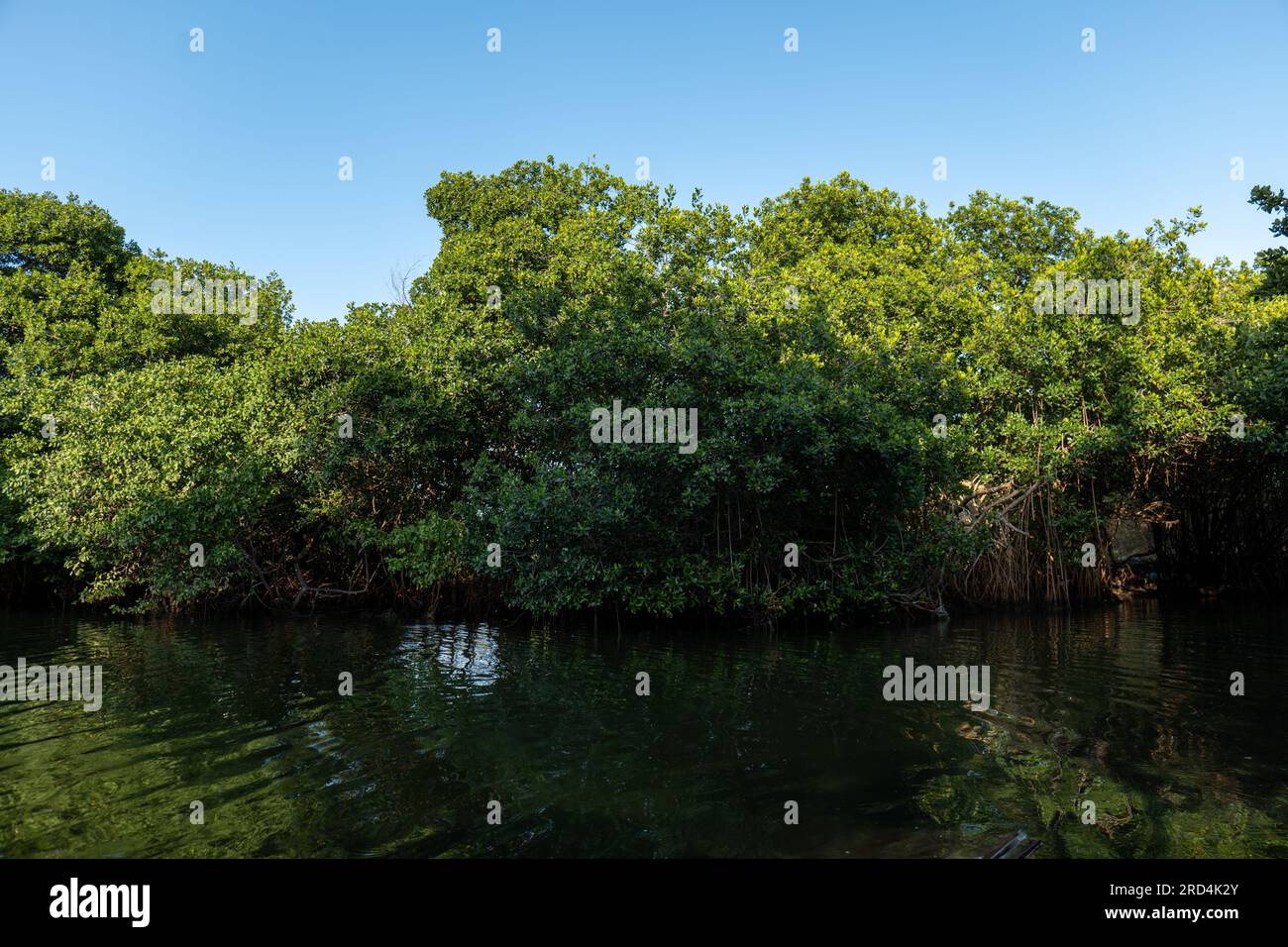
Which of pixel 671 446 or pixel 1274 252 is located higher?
pixel 1274 252

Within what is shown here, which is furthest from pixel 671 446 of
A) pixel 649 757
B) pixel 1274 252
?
pixel 1274 252

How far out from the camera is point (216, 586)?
63.5 feet

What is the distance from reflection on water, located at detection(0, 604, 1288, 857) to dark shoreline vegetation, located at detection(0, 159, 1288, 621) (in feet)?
12.4

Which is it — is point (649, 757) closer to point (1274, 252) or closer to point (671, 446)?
point (671, 446)

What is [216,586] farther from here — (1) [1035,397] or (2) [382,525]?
(1) [1035,397]

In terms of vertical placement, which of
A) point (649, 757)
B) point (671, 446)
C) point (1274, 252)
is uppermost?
point (1274, 252)

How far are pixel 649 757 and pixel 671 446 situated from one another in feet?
28.1

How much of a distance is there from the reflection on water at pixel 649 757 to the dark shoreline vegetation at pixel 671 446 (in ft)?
12.4

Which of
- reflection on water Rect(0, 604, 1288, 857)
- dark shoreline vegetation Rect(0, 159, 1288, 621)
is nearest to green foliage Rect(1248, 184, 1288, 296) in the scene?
dark shoreline vegetation Rect(0, 159, 1288, 621)

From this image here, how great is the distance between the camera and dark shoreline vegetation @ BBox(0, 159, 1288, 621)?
16094 millimetres

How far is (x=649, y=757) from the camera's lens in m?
7.41

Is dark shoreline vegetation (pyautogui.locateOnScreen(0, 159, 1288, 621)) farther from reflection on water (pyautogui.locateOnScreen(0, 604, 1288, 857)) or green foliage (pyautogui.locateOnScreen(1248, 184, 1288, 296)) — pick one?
reflection on water (pyautogui.locateOnScreen(0, 604, 1288, 857))

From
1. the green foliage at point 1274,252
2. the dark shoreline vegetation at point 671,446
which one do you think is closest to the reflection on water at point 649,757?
the dark shoreline vegetation at point 671,446
